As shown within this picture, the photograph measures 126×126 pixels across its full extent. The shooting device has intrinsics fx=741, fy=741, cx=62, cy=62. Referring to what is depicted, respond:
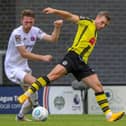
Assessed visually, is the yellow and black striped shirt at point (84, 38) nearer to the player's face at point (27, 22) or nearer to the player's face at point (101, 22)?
the player's face at point (101, 22)

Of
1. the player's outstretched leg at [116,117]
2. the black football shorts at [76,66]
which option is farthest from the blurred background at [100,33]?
the player's outstretched leg at [116,117]

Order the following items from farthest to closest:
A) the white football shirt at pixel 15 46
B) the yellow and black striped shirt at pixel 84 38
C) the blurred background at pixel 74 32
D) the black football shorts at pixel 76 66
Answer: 1. the blurred background at pixel 74 32
2. the white football shirt at pixel 15 46
3. the yellow and black striped shirt at pixel 84 38
4. the black football shorts at pixel 76 66

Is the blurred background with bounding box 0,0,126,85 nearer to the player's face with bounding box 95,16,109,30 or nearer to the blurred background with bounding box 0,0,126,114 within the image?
the blurred background with bounding box 0,0,126,114

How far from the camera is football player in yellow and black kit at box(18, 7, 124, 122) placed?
12078 millimetres

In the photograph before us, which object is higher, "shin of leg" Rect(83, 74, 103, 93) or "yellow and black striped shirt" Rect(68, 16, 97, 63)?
"yellow and black striped shirt" Rect(68, 16, 97, 63)

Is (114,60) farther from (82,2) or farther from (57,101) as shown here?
(57,101)

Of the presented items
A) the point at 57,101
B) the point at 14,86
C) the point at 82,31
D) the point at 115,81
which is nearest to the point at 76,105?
the point at 57,101

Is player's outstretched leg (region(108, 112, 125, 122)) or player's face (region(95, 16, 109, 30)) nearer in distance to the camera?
player's outstretched leg (region(108, 112, 125, 122))

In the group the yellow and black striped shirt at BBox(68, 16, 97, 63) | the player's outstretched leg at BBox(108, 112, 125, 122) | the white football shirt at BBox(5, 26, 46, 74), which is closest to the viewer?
the player's outstretched leg at BBox(108, 112, 125, 122)

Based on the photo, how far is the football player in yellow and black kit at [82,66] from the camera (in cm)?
1208

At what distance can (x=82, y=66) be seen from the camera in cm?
1221

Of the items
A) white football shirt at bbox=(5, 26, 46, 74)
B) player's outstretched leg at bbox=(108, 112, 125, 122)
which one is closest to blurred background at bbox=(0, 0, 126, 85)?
white football shirt at bbox=(5, 26, 46, 74)

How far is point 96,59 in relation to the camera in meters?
21.2

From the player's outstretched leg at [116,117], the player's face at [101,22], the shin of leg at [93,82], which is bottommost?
the player's outstretched leg at [116,117]
